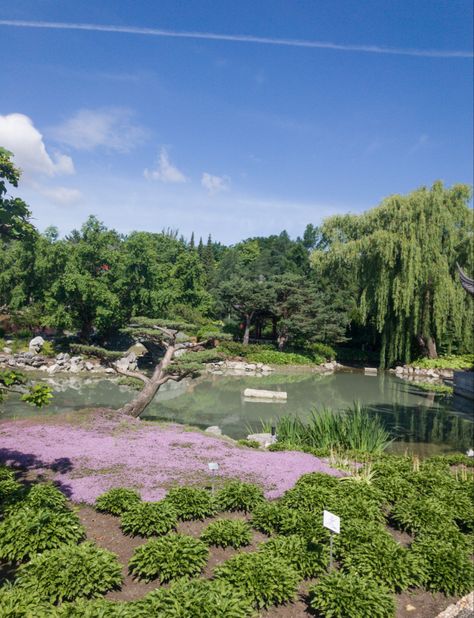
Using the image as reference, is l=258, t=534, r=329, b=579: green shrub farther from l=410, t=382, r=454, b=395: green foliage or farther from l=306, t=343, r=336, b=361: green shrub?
l=306, t=343, r=336, b=361: green shrub

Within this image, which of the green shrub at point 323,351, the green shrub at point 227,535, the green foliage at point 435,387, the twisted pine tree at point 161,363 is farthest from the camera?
the green shrub at point 323,351

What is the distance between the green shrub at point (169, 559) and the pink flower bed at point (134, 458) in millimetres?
1792

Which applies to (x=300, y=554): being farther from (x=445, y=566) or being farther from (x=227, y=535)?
(x=445, y=566)

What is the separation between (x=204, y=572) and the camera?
4.97m

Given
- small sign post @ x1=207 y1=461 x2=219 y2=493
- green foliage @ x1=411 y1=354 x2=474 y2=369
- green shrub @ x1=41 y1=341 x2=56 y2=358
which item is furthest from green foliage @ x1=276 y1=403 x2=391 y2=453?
green foliage @ x1=411 y1=354 x2=474 y2=369

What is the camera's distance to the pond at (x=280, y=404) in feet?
47.8

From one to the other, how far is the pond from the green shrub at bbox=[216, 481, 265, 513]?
656 cm

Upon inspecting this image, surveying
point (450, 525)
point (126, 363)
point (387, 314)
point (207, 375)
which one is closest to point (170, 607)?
point (450, 525)

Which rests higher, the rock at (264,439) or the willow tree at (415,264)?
the willow tree at (415,264)

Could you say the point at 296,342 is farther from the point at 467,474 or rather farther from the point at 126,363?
the point at 467,474

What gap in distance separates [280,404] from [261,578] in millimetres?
14909

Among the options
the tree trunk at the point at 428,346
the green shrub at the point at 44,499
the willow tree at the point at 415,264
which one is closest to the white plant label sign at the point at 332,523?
the green shrub at the point at 44,499

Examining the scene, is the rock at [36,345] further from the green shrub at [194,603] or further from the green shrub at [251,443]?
the green shrub at [194,603]

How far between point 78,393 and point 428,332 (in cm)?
2191
